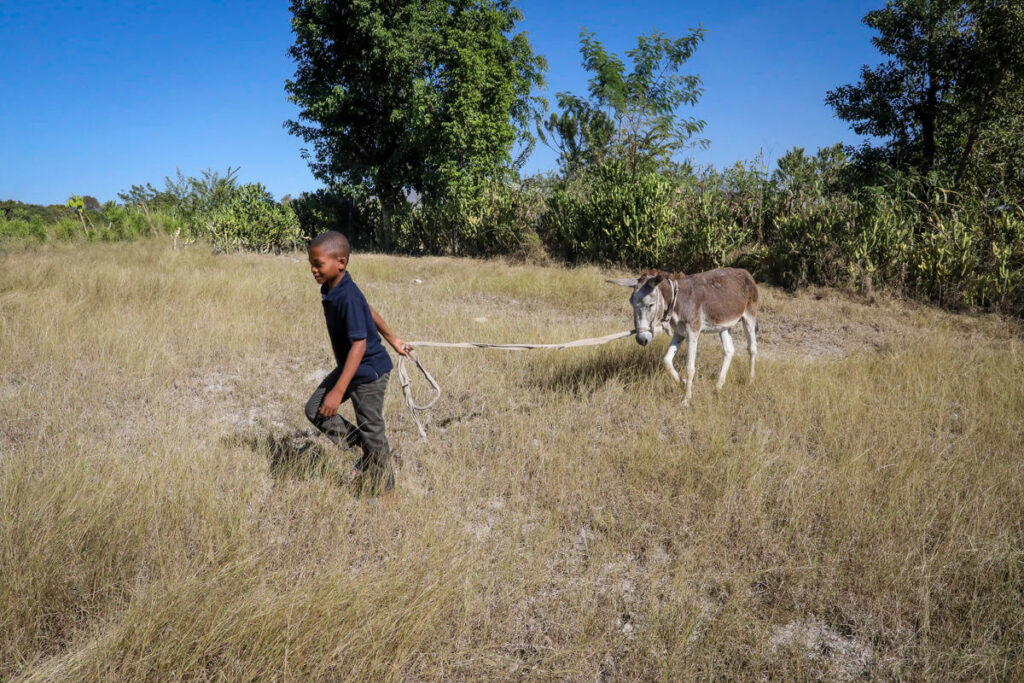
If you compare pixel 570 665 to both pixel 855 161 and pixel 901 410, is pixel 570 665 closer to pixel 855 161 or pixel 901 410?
pixel 901 410

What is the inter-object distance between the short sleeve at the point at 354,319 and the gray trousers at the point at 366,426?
0.41m

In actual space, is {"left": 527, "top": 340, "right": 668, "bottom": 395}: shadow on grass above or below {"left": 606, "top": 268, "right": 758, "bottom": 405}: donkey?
below

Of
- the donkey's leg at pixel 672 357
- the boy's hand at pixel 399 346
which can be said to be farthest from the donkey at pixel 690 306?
the boy's hand at pixel 399 346

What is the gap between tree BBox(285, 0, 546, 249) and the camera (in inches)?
851

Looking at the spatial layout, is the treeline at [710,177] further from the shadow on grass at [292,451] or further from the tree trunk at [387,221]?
the shadow on grass at [292,451]

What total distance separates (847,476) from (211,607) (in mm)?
4162

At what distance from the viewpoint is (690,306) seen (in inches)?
221

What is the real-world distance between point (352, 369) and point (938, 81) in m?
18.5

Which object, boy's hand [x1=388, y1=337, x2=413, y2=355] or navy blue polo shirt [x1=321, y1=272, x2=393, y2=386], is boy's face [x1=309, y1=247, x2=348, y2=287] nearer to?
navy blue polo shirt [x1=321, y1=272, x2=393, y2=386]

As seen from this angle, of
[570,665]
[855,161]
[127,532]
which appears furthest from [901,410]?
[855,161]

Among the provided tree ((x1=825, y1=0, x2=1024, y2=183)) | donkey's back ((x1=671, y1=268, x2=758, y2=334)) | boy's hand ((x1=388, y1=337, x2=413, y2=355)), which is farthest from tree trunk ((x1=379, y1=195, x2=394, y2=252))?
boy's hand ((x1=388, y1=337, x2=413, y2=355))

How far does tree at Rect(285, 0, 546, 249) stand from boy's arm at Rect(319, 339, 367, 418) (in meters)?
19.2

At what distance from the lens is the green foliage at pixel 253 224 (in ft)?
65.0

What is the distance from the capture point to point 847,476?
4020 millimetres
